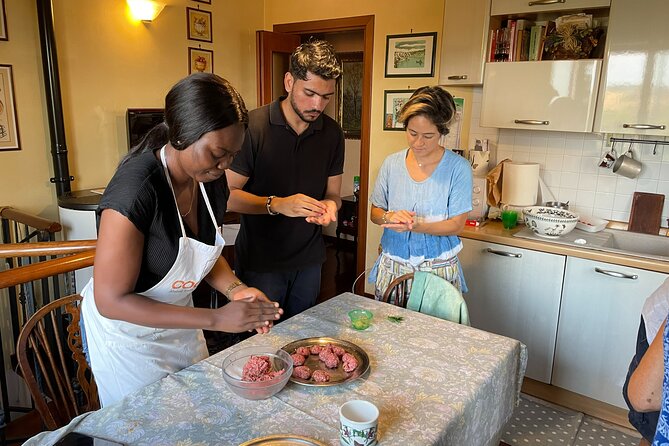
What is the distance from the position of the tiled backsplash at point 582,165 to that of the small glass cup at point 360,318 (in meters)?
1.79

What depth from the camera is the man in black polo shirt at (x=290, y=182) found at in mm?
1799

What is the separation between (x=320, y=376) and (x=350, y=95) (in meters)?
4.38

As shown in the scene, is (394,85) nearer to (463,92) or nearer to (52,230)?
(463,92)

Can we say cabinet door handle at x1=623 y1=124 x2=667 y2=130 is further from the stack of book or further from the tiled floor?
the tiled floor

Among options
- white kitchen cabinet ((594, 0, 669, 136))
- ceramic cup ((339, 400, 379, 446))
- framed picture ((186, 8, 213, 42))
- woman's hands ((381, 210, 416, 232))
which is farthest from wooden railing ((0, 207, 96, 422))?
white kitchen cabinet ((594, 0, 669, 136))

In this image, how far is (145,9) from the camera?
Result: 3.22 metres

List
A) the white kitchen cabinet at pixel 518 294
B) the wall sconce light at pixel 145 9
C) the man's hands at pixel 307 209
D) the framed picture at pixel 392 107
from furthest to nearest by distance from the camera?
the framed picture at pixel 392 107, the wall sconce light at pixel 145 9, the white kitchen cabinet at pixel 518 294, the man's hands at pixel 307 209

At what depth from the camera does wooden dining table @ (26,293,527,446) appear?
43.9 inches

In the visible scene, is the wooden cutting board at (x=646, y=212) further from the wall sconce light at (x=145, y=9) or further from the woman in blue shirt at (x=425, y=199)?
the wall sconce light at (x=145, y=9)

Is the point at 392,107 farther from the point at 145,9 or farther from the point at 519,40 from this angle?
the point at 145,9

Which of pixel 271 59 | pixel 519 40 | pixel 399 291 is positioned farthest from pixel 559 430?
pixel 271 59

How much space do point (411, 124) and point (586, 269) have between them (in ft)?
3.84

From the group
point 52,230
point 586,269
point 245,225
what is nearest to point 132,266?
point 245,225

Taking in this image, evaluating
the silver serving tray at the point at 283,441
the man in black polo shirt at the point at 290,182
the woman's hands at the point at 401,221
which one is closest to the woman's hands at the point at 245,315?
the silver serving tray at the point at 283,441
